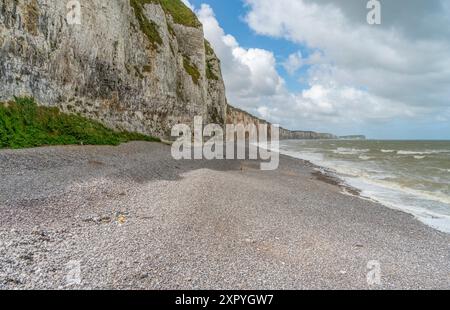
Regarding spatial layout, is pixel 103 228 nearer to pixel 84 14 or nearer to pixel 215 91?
pixel 84 14

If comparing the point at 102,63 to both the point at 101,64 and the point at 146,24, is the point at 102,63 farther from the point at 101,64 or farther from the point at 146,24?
the point at 146,24

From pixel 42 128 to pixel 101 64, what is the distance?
11.2 meters

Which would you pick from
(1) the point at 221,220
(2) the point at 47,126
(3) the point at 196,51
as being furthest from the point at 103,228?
(3) the point at 196,51

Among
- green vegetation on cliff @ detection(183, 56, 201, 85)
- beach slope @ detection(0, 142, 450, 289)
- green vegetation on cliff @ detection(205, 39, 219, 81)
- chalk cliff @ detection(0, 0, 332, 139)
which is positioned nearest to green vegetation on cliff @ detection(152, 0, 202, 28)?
chalk cliff @ detection(0, 0, 332, 139)

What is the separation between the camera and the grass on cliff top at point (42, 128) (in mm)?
19359

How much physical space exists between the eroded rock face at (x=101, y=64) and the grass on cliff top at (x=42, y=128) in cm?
90

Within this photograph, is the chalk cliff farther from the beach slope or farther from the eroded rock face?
the beach slope

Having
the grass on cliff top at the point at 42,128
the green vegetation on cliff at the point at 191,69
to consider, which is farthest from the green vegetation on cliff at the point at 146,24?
the grass on cliff top at the point at 42,128

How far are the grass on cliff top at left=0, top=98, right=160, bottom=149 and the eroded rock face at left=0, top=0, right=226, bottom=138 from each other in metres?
0.90

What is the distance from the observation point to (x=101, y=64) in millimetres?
31219

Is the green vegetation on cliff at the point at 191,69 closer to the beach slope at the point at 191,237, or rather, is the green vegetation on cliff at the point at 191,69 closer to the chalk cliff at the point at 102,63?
the chalk cliff at the point at 102,63

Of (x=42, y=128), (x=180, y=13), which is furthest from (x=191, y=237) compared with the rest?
(x=180, y=13)

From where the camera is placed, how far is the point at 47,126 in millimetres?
23266

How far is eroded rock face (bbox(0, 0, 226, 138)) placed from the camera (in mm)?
22109
